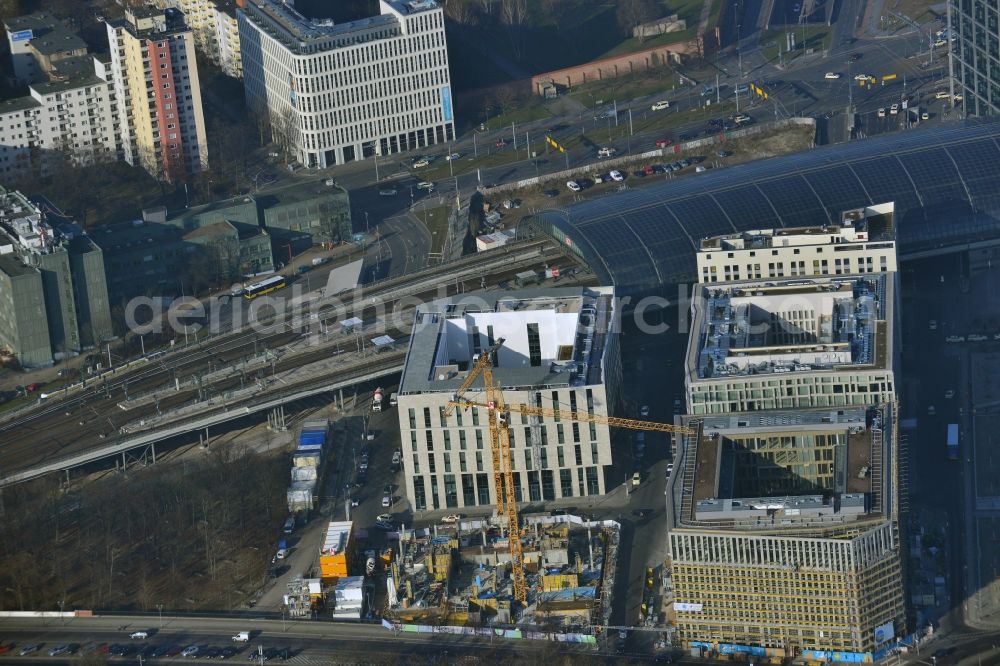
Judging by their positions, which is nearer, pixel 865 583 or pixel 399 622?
pixel 865 583

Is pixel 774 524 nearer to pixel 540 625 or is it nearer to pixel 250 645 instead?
pixel 540 625

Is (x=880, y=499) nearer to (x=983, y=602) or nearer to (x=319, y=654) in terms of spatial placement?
(x=983, y=602)

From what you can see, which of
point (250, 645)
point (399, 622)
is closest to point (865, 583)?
point (399, 622)

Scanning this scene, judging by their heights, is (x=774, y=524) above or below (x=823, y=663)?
above

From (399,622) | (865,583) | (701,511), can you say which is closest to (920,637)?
(865,583)

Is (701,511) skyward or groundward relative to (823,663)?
skyward

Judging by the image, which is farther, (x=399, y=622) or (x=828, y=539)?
(x=399, y=622)

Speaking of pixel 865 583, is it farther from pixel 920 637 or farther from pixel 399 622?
pixel 399 622

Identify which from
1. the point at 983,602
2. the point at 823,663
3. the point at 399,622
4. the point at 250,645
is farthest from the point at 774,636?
the point at 250,645
